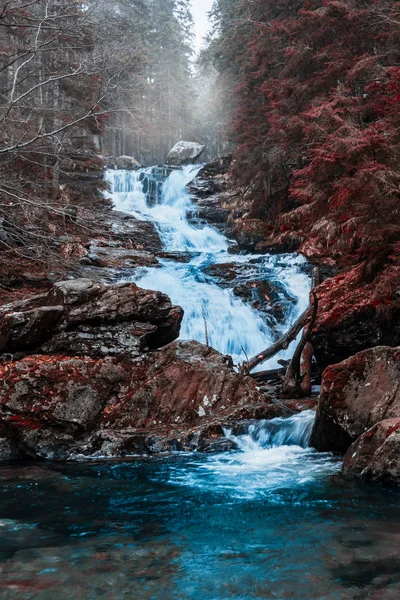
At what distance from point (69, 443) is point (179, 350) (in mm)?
3022

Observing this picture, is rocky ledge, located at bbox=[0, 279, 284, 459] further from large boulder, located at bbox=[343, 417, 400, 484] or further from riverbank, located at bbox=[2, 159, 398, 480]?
large boulder, located at bbox=[343, 417, 400, 484]

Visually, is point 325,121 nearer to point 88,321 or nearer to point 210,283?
point 210,283

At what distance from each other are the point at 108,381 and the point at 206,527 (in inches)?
170

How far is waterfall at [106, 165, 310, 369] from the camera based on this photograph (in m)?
13.1

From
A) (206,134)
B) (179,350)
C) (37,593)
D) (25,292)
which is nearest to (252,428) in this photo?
(179,350)

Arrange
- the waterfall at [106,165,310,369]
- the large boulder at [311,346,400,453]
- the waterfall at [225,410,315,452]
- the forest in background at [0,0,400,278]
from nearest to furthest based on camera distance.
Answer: the large boulder at [311,346,400,453]
the waterfall at [225,410,315,452]
the forest in background at [0,0,400,278]
the waterfall at [106,165,310,369]

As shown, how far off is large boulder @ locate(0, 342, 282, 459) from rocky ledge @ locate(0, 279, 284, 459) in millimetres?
16

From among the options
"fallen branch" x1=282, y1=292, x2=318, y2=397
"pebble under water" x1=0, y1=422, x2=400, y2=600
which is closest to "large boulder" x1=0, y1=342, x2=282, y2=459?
"pebble under water" x1=0, y1=422, x2=400, y2=600

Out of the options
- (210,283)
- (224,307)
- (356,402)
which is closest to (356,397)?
(356,402)

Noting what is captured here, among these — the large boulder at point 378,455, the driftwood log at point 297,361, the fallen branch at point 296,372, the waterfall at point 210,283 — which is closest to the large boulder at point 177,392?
the fallen branch at point 296,372

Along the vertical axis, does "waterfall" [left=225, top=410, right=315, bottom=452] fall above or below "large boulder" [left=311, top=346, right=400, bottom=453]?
below

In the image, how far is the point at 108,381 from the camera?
8.10 metres

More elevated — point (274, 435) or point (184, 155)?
point (184, 155)

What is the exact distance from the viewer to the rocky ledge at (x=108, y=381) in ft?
23.3
